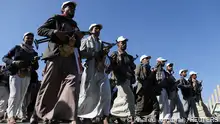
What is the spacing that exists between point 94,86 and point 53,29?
186 cm

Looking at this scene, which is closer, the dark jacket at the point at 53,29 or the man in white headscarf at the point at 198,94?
the dark jacket at the point at 53,29

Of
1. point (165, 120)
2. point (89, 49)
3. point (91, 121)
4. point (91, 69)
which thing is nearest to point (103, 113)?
point (91, 121)

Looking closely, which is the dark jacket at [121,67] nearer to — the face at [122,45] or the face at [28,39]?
the face at [122,45]

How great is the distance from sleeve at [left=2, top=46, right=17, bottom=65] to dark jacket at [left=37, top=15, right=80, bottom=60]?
8.57ft

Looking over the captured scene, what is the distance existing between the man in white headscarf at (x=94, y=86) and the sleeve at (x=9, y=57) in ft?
Answer: 6.24

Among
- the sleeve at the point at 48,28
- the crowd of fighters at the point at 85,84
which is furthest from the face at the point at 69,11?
the sleeve at the point at 48,28

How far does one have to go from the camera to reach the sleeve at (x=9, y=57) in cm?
639

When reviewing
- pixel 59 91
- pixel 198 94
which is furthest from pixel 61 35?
pixel 198 94

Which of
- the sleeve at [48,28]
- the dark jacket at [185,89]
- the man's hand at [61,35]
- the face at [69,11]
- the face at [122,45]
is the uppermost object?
the face at [122,45]

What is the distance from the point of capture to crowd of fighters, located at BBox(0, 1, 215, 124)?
3910mm

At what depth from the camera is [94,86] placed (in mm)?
5543

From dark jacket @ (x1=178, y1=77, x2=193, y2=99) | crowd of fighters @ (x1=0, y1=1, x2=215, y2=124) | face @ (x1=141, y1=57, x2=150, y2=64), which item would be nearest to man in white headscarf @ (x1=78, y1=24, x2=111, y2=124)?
crowd of fighters @ (x1=0, y1=1, x2=215, y2=124)

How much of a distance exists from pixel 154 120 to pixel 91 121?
3451 mm

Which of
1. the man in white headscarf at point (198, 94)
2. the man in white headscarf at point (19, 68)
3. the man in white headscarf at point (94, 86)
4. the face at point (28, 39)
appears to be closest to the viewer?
the man in white headscarf at point (94, 86)
